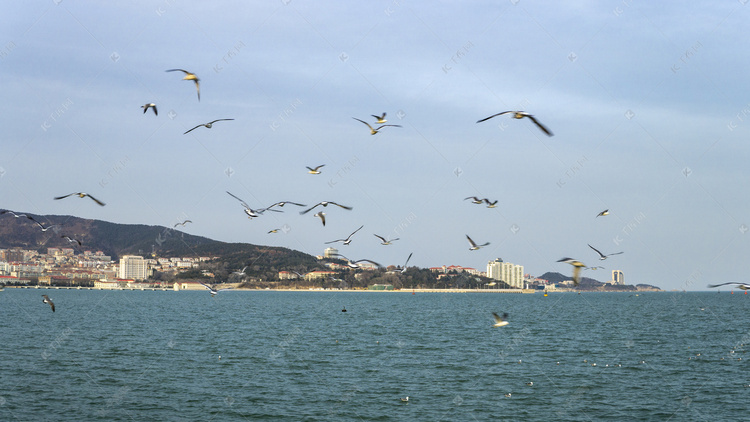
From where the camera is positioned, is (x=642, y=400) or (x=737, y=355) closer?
(x=642, y=400)

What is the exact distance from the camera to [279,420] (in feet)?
77.2

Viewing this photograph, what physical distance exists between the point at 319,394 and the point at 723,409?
16943 mm

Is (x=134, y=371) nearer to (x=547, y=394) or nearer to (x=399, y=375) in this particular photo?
(x=399, y=375)

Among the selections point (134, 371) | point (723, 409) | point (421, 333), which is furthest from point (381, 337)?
point (723, 409)

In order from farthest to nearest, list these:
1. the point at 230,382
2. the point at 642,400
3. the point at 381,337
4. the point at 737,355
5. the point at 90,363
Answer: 1. the point at 381,337
2. the point at 737,355
3. the point at 90,363
4. the point at 230,382
5. the point at 642,400

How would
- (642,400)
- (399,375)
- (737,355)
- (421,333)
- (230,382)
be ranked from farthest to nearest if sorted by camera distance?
(421,333), (737,355), (399,375), (230,382), (642,400)

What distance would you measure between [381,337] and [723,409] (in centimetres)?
3143

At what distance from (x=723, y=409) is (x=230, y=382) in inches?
861

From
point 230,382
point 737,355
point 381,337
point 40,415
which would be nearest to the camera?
point 40,415

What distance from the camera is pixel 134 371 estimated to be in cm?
3350

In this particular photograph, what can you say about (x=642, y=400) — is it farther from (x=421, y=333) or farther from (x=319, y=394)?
(x=421, y=333)

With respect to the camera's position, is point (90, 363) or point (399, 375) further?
point (90, 363)

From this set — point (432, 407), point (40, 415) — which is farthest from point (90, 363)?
point (432, 407)

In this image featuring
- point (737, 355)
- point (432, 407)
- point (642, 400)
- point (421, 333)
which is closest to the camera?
point (432, 407)
